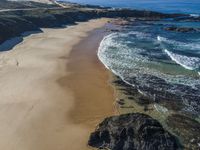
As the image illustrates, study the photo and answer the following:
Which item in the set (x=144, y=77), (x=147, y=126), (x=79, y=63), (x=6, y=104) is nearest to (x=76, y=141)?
(x=147, y=126)

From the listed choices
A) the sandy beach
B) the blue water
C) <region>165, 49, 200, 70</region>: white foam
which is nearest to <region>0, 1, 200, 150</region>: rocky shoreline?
the sandy beach

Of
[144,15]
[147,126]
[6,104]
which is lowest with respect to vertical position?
[144,15]

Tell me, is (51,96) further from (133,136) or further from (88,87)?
(133,136)

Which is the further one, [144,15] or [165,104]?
[144,15]

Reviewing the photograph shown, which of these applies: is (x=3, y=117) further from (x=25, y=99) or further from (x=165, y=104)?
(x=165, y=104)

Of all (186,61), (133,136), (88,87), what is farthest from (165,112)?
(186,61)

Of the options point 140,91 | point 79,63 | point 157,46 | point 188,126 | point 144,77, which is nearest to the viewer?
point 188,126
